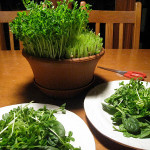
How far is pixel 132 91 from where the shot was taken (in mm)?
723

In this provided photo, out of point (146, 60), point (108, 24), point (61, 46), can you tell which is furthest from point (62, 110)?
point (108, 24)

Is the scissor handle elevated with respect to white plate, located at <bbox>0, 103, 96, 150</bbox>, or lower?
elevated

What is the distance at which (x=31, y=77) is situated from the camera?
1032mm

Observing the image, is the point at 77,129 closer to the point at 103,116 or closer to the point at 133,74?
the point at 103,116

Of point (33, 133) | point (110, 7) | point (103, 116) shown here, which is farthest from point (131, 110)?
point (110, 7)

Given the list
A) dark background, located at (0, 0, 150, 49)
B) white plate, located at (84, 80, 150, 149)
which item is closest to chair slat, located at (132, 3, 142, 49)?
white plate, located at (84, 80, 150, 149)

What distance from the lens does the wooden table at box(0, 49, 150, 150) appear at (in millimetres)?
730

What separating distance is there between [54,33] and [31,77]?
17.5 inches

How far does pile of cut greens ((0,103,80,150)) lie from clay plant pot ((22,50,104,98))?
161mm

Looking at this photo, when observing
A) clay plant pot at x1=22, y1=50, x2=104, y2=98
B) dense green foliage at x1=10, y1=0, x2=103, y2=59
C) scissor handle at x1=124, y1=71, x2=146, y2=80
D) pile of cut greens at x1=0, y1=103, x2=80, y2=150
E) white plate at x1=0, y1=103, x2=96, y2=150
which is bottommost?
white plate at x1=0, y1=103, x2=96, y2=150

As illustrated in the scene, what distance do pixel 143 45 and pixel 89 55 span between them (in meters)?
3.15

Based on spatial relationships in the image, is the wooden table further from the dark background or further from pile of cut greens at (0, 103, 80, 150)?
the dark background

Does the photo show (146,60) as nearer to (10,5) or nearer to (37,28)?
(37,28)

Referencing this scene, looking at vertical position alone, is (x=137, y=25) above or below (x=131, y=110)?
above
